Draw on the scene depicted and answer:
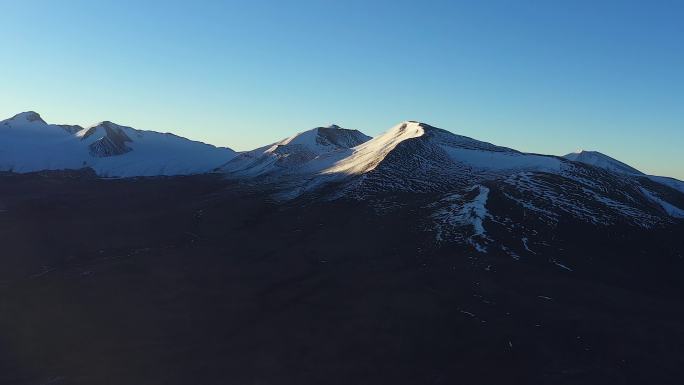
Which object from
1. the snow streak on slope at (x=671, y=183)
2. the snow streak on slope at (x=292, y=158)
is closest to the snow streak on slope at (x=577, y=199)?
the snow streak on slope at (x=671, y=183)

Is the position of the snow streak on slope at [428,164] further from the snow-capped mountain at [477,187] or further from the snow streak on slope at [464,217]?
the snow streak on slope at [464,217]

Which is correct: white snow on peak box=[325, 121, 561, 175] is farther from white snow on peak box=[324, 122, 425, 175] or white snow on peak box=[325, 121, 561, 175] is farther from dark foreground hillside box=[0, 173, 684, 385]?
dark foreground hillside box=[0, 173, 684, 385]

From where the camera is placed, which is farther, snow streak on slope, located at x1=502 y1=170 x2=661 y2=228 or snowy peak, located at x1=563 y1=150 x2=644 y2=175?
snowy peak, located at x1=563 y1=150 x2=644 y2=175

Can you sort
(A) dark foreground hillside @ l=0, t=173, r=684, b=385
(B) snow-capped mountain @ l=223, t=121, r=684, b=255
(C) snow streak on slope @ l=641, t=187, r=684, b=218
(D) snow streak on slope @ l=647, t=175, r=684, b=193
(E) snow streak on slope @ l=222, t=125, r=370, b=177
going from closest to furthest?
(A) dark foreground hillside @ l=0, t=173, r=684, b=385
(B) snow-capped mountain @ l=223, t=121, r=684, b=255
(C) snow streak on slope @ l=641, t=187, r=684, b=218
(D) snow streak on slope @ l=647, t=175, r=684, b=193
(E) snow streak on slope @ l=222, t=125, r=370, b=177

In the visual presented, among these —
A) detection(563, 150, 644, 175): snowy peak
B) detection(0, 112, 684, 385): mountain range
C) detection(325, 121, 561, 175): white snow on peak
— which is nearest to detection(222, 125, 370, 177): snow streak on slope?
detection(325, 121, 561, 175): white snow on peak

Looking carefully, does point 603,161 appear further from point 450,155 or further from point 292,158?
point 292,158

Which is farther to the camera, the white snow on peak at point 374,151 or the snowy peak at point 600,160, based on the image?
the snowy peak at point 600,160

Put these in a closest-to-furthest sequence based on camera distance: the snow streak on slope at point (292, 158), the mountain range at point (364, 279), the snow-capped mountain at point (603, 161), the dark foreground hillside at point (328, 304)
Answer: the dark foreground hillside at point (328, 304)
the mountain range at point (364, 279)
the snow streak on slope at point (292, 158)
the snow-capped mountain at point (603, 161)

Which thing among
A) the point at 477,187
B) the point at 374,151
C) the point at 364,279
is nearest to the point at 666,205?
the point at 477,187

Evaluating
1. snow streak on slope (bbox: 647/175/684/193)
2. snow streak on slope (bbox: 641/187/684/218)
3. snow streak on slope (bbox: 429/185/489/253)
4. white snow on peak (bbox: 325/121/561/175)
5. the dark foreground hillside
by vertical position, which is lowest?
the dark foreground hillside
